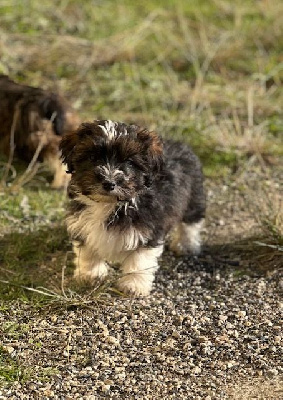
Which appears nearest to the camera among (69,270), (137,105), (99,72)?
(69,270)

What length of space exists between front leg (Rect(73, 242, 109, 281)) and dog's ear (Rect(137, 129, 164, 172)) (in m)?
0.89

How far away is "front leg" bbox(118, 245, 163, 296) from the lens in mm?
5770

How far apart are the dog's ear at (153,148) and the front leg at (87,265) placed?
2.93 ft

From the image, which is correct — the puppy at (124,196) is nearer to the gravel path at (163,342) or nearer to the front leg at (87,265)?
the front leg at (87,265)

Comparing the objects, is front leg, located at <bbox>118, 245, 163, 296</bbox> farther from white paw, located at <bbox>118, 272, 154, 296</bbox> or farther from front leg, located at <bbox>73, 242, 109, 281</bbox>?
front leg, located at <bbox>73, 242, 109, 281</bbox>

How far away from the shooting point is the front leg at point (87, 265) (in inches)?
232

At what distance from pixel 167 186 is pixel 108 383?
1.72 metres

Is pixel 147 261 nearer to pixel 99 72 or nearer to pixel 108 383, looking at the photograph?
pixel 108 383

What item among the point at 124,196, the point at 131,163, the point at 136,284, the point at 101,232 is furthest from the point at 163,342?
the point at 131,163

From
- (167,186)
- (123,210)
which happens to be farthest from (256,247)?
(123,210)

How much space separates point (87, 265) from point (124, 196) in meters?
0.95

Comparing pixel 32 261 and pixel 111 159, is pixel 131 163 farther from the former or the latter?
pixel 32 261

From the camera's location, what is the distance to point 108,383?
4797 mm

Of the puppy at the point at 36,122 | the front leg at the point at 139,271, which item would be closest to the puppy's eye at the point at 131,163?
the front leg at the point at 139,271
